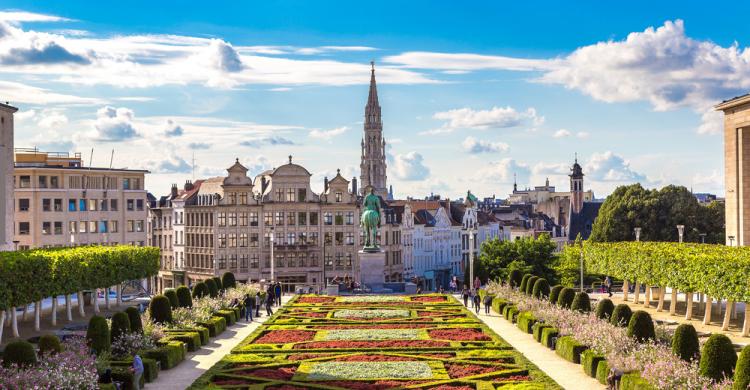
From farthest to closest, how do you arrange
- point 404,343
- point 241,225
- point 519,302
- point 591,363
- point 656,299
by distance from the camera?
point 241,225, point 656,299, point 519,302, point 404,343, point 591,363

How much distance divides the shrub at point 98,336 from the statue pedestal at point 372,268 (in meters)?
41.3

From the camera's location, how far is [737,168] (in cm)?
8856

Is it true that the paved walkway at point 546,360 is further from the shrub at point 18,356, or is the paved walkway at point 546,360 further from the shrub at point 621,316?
the shrub at point 18,356

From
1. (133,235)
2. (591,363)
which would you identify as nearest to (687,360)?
(591,363)

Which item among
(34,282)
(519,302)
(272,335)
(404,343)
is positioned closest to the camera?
(404,343)

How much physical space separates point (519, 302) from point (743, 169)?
→ 35721mm

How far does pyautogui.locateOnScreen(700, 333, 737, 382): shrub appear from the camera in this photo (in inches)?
1251

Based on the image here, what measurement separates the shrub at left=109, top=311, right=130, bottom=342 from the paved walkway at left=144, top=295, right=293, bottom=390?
246cm

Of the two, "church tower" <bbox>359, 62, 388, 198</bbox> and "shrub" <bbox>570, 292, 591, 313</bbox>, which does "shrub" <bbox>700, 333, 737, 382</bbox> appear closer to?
"shrub" <bbox>570, 292, 591, 313</bbox>

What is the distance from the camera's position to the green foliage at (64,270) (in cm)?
5269

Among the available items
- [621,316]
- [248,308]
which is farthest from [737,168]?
[621,316]

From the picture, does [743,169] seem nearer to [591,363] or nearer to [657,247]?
[657,247]

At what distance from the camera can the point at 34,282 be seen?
55.4 meters

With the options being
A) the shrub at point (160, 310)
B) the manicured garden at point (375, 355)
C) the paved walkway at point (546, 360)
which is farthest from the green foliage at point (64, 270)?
the paved walkway at point (546, 360)
